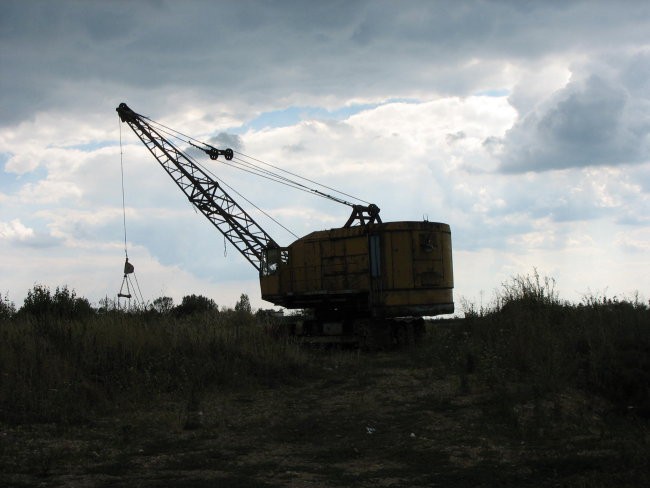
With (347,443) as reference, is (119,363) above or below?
above

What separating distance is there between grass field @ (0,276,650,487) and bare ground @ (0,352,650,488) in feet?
0.10

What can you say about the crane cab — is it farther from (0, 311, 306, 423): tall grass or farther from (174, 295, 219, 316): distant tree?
(174, 295, 219, 316): distant tree

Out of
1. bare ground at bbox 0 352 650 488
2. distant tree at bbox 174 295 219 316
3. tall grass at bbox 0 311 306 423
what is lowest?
bare ground at bbox 0 352 650 488

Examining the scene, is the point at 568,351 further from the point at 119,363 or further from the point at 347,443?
the point at 119,363

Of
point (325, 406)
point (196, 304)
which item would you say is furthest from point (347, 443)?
point (196, 304)

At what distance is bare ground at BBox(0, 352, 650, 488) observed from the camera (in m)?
7.28

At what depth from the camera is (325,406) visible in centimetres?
1128

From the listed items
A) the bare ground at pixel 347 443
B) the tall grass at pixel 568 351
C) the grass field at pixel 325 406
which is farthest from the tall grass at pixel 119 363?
the tall grass at pixel 568 351

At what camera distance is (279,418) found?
34.8 feet

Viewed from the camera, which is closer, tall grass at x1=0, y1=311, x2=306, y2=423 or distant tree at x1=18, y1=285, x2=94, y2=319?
tall grass at x1=0, y1=311, x2=306, y2=423

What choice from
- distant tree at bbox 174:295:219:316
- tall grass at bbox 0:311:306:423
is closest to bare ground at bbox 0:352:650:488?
tall grass at bbox 0:311:306:423

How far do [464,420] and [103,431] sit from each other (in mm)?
5102

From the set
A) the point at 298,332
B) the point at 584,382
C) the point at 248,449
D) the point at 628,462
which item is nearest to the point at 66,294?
the point at 298,332

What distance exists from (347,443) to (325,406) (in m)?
2.25
